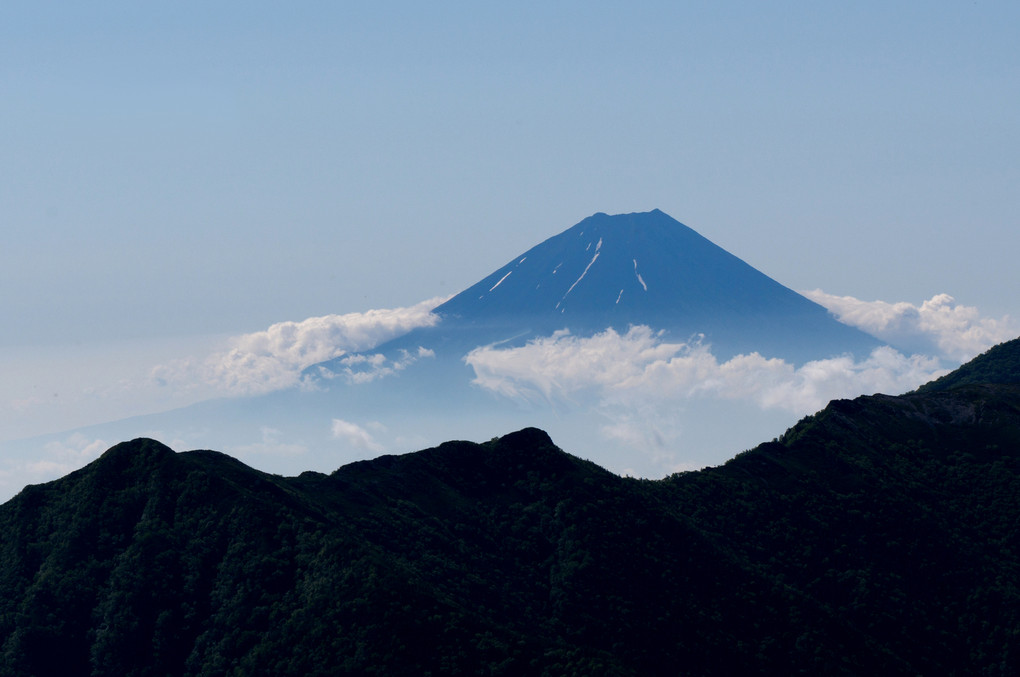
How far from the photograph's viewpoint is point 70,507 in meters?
111

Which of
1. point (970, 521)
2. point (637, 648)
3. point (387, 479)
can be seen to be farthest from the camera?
point (970, 521)

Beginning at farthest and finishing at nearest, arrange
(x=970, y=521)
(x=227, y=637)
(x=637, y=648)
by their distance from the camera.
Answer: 1. (x=970, y=521)
2. (x=637, y=648)
3. (x=227, y=637)

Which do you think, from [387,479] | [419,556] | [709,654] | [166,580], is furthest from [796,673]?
[166,580]

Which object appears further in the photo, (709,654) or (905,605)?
(905,605)

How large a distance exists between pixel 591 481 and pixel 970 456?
163 ft

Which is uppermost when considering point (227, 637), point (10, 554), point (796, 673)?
point (10, 554)

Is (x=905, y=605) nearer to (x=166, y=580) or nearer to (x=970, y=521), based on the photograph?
(x=970, y=521)

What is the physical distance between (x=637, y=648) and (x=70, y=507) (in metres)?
52.3

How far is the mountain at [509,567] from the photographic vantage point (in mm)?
97625

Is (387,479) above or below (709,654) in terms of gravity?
above

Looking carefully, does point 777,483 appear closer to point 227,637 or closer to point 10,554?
point 227,637

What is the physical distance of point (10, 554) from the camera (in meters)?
109

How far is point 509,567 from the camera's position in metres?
115

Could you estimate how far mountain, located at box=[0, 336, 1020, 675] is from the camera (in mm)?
97625
